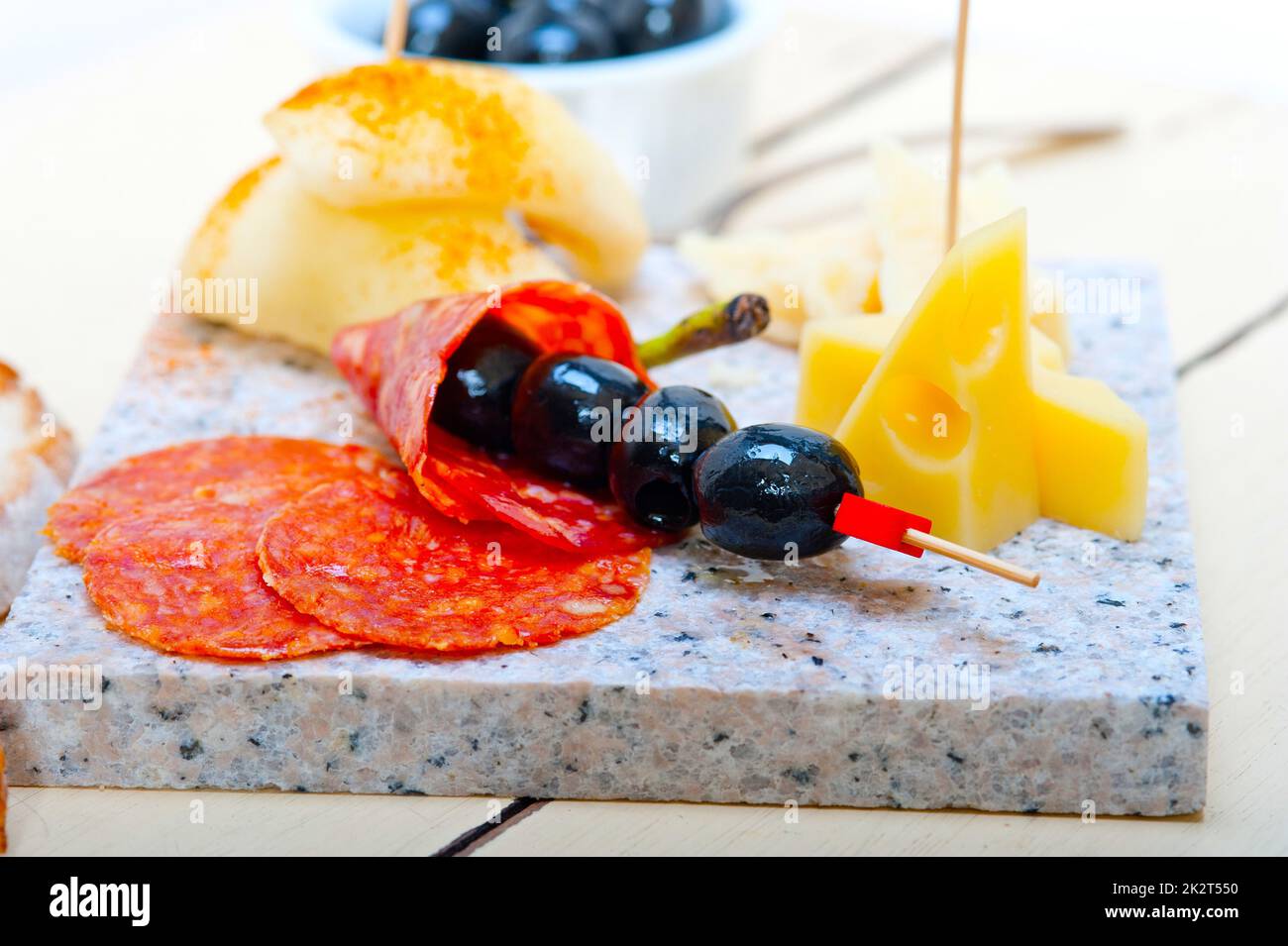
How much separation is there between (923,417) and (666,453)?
24cm

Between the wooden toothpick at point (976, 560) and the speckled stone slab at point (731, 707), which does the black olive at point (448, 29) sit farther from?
the wooden toothpick at point (976, 560)

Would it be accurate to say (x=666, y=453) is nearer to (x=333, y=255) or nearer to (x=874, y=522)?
(x=874, y=522)

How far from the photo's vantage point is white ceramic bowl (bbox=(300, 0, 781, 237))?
2.21 meters

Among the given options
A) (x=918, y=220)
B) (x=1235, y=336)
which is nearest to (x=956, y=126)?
(x=918, y=220)

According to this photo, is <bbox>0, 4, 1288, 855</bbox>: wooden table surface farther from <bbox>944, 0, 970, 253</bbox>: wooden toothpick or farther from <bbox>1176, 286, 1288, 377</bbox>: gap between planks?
<bbox>944, 0, 970, 253</bbox>: wooden toothpick

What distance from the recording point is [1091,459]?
1.45m

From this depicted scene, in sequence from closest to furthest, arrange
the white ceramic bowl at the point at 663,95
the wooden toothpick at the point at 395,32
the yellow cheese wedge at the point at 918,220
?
1. the yellow cheese wedge at the point at 918,220
2. the wooden toothpick at the point at 395,32
3. the white ceramic bowl at the point at 663,95

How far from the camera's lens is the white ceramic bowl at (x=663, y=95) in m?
2.21

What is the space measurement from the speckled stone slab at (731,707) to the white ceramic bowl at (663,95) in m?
1.03

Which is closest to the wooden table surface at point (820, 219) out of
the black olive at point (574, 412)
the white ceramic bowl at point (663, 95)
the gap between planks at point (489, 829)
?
the gap between planks at point (489, 829)

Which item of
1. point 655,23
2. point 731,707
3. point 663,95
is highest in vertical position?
point 655,23

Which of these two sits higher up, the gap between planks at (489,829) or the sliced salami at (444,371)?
the sliced salami at (444,371)

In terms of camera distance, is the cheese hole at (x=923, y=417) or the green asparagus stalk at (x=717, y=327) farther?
the green asparagus stalk at (x=717, y=327)

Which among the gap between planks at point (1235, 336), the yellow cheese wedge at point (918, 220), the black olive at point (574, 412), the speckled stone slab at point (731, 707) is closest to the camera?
the speckled stone slab at point (731, 707)
